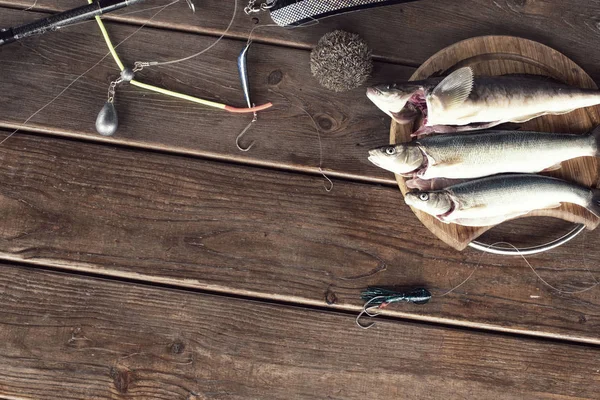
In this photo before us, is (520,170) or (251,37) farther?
(251,37)

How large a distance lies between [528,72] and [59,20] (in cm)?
119

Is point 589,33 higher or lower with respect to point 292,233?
higher

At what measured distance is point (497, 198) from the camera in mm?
1120

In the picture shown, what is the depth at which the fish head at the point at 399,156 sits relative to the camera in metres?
1.08

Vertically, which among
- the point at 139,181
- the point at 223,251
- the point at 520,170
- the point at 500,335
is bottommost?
the point at 500,335

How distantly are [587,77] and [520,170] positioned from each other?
0.34m

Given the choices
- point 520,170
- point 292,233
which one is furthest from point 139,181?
point 520,170

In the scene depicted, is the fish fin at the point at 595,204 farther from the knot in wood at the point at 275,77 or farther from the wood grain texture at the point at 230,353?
the knot in wood at the point at 275,77

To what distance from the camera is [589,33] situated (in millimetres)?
1324

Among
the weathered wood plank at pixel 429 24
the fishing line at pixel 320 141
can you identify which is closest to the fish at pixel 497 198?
the fishing line at pixel 320 141

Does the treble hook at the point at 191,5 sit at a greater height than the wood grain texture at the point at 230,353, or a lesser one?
greater

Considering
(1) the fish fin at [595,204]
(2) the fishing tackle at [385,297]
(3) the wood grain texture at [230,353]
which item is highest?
(1) the fish fin at [595,204]

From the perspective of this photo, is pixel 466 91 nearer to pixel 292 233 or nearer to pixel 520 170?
pixel 520 170

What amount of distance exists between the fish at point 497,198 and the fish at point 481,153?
0.10 ft
